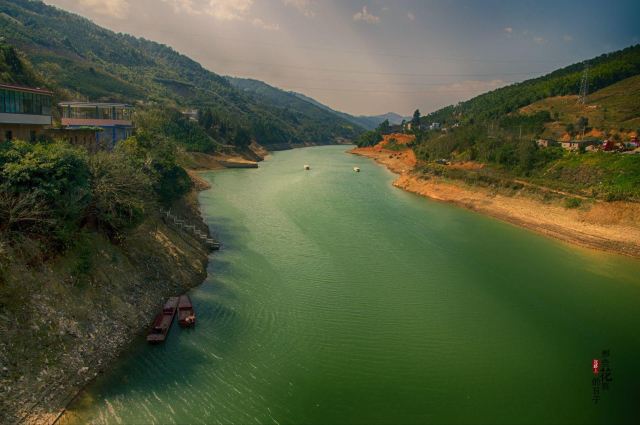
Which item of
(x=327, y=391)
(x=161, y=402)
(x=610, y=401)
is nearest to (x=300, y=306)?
(x=327, y=391)

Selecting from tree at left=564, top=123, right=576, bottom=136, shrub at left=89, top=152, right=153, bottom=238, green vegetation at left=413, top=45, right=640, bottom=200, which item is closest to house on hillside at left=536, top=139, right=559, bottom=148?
green vegetation at left=413, top=45, right=640, bottom=200

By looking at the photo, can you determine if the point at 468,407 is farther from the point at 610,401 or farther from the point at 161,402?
the point at 161,402

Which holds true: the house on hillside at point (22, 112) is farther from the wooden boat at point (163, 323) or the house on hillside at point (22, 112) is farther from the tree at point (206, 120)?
the tree at point (206, 120)

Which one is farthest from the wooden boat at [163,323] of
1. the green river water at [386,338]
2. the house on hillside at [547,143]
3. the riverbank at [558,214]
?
the house on hillside at [547,143]

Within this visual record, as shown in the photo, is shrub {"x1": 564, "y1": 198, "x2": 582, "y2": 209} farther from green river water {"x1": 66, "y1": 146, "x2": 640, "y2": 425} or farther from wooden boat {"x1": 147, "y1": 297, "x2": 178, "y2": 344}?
wooden boat {"x1": 147, "y1": 297, "x2": 178, "y2": 344}

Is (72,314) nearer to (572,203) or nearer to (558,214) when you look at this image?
(558,214)
